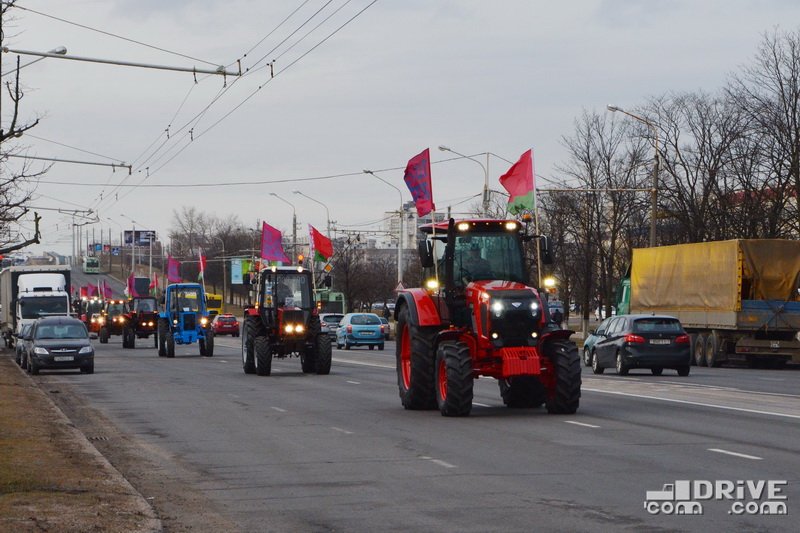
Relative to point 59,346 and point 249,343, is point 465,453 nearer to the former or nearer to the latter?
point 249,343

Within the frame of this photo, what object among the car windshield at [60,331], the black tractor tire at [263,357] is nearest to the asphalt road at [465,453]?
the black tractor tire at [263,357]

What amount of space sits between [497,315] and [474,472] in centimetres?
632

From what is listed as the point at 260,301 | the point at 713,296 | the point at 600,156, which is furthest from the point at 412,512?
the point at 600,156

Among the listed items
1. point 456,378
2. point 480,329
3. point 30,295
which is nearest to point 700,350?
point 480,329

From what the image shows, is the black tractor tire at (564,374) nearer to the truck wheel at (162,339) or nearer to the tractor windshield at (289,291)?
the tractor windshield at (289,291)

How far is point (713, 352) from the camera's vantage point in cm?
4028

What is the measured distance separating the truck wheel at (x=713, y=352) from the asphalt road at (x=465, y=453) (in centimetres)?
1241

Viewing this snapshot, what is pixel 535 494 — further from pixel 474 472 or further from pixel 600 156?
pixel 600 156

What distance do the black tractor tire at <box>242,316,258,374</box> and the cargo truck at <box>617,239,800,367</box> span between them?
14.2m

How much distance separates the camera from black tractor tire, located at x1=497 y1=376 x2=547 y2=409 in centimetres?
2120

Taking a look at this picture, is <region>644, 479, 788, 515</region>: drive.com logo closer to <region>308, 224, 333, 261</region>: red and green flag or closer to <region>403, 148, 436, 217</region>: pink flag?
<region>403, 148, 436, 217</region>: pink flag

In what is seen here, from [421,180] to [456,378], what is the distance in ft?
42.7

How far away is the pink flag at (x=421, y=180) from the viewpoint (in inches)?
1205

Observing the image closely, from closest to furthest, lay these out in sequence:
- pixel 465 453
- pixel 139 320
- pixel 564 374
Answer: pixel 465 453, pixel 564 374, pixel 139 320
